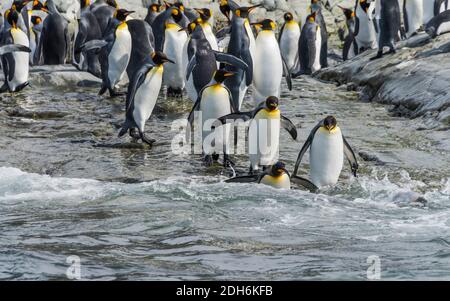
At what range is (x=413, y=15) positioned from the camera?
53.5 ft

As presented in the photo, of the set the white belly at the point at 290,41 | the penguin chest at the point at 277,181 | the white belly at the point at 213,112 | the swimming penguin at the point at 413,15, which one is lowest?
the penguin chest at the point at 277,181

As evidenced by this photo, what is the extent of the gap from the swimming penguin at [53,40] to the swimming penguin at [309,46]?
165 inches

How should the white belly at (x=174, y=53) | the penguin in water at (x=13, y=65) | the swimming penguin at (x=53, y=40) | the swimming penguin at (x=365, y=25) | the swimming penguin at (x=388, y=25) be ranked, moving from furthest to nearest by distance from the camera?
1. the swimming penguin at (x=365, y=25)
2. the swimming penguin at (x=53, y=40)
3. the swimming penguin at (x=388, y=25)
4. the penguin in water at (x=13, y=65)
5. the white belly at (x=174, y=53)

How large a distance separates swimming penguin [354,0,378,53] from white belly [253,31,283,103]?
18.4ft

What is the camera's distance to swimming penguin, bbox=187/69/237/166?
32.3 ft

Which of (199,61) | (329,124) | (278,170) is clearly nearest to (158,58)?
(199,61)

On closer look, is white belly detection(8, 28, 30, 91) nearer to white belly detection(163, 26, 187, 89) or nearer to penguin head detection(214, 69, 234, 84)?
white belly detection(163, 26, 187, 89)

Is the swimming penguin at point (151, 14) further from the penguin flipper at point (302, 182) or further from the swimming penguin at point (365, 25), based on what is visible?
the penguin flipper at point (302, 182)

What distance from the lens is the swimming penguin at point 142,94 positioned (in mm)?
10656

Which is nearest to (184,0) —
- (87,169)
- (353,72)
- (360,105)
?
(353,72)

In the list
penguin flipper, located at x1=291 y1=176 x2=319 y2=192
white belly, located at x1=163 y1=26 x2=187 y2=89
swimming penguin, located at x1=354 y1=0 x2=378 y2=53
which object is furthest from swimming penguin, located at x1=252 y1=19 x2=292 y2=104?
swimming penguin, located at x1=354 y1=0 x2=378 y2=53

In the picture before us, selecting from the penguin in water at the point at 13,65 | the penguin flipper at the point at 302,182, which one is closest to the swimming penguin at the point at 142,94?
the penguin flipper at the point at 302,182
